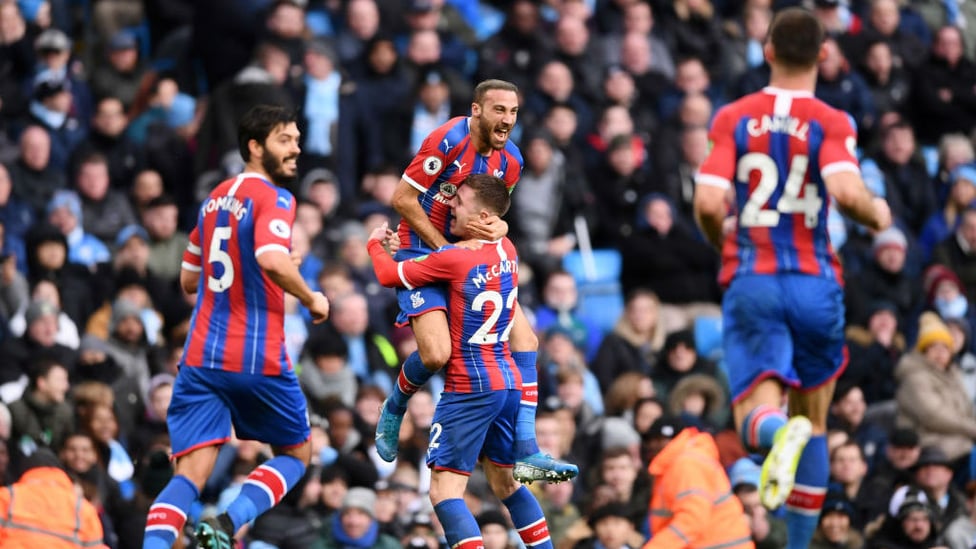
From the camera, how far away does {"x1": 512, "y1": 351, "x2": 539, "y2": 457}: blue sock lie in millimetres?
11023

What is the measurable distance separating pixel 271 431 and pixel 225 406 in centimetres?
31

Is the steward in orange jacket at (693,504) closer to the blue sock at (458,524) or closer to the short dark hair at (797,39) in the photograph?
the blue sock at (458,524)

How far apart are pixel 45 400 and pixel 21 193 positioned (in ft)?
9.76

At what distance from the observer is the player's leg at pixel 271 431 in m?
11.5

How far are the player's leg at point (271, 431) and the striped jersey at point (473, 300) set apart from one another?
1137mm

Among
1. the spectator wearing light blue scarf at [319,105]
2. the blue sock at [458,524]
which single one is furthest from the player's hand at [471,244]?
the spectator wearing light blue scarf at [319,105]

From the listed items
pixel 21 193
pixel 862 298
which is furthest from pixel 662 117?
pixel 21 193

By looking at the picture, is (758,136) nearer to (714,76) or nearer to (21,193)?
(21,193)

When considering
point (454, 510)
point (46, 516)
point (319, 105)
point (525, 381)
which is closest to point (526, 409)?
point (525, 381)

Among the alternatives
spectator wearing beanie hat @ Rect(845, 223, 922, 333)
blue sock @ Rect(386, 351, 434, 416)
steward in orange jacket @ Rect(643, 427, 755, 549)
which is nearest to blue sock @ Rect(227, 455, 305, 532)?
blue sock @ Rect(386, 351, 434, 416)

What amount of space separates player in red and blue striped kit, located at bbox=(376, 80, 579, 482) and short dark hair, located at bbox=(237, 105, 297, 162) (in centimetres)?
86

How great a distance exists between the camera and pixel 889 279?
1934 cm

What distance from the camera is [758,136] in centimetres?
1170

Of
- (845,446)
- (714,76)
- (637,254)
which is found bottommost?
(845,446)
